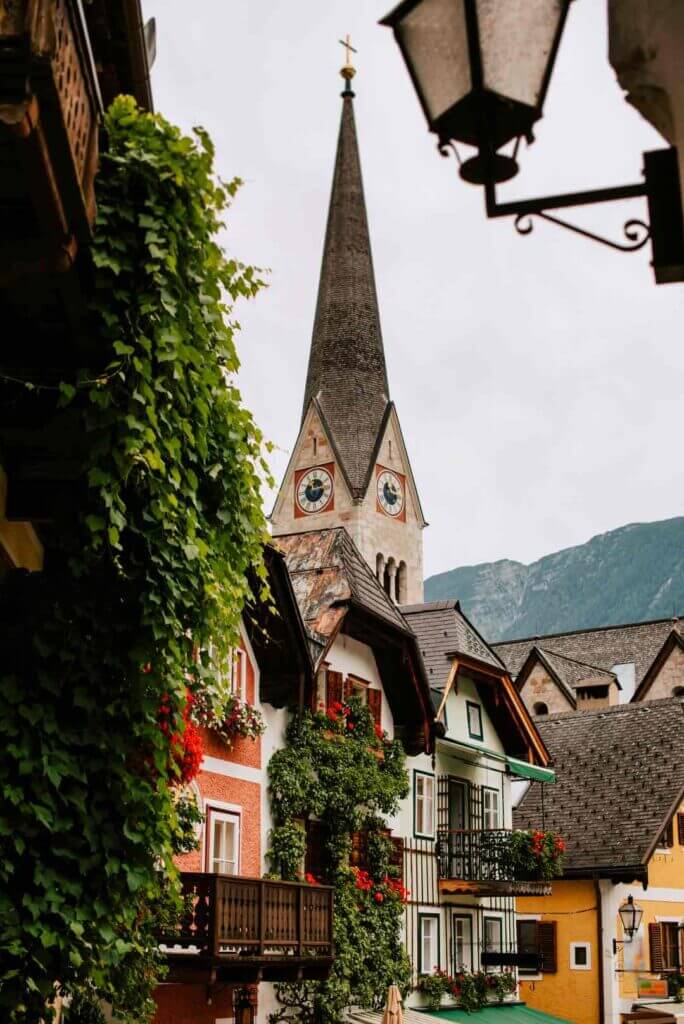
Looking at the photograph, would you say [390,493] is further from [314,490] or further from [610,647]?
[610,647]

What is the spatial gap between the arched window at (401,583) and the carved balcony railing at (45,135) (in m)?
59.8

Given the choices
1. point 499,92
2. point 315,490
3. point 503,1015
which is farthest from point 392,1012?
point 315,490

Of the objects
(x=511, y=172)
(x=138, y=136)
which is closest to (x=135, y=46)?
(x=138, y=136)

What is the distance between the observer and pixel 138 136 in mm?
7434

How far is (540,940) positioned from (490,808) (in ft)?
16.4

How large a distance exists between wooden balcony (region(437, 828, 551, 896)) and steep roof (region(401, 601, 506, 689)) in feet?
9.94

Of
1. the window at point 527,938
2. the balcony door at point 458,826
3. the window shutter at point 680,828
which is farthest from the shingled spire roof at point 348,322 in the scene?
the balcony door at point 458,826

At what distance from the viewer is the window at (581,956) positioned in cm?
3084

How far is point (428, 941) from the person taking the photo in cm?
2523

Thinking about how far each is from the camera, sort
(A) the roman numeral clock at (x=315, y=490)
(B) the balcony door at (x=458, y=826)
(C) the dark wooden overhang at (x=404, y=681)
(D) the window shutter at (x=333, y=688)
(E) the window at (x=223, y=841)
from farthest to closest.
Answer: (A) the roman numeral clock at (x=315, y=490) → (B) the balcony door at (x=458, y=826) → (C) the dark wooden overhang at (x=404, y=681) → (D) the window shutter at (x=333, y=688) → (E) the window at (x=223, y=841)

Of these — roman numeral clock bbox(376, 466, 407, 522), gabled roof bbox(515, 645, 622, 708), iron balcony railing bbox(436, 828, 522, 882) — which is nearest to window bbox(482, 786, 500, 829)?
iron balcony railing bbox(436, 828, 522, 882)

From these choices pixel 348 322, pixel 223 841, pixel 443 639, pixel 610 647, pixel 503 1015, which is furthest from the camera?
pixel 348 322

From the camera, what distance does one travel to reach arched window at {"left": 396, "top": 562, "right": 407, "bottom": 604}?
66750 mm

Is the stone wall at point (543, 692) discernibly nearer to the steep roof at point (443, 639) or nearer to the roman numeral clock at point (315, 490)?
the roman numeral clock at point (315, 490)
